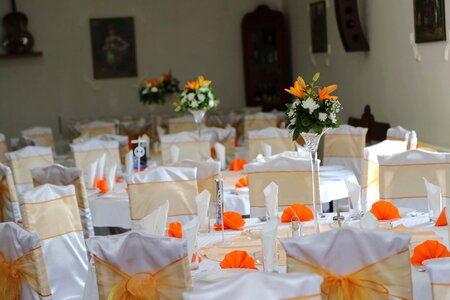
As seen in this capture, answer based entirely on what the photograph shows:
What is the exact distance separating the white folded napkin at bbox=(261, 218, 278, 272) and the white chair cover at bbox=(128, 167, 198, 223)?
6.17 ft

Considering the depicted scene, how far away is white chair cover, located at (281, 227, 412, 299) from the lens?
2.94 m

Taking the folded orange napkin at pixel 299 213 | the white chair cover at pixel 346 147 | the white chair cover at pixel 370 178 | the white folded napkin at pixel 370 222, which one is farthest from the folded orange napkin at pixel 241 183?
the white folded napkin at pixel 370 222

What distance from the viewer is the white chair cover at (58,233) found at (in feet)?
15.7

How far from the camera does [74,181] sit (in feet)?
19.0

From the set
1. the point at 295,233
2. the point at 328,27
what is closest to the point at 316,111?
the point at 295,233

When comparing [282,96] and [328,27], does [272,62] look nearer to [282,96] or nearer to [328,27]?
Result: [282,96]

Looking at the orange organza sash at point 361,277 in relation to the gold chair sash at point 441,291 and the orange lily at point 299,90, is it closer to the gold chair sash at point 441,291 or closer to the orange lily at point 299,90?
the gold chair sash at point 441,291

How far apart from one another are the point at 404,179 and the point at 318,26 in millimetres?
6521

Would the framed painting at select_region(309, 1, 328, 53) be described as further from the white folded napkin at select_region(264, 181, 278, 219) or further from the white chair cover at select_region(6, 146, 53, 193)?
the white folded napkin at select_region(264, 181, 278, 219)

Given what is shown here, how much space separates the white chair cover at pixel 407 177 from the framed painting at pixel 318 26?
6.13 metres

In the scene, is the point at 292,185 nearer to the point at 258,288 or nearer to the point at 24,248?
the point at 24,248

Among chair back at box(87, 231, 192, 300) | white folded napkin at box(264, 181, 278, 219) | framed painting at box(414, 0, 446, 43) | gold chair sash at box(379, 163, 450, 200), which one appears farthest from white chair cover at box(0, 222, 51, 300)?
framed painting at box(414, 0, 446, 43)

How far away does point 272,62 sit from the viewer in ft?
43.3

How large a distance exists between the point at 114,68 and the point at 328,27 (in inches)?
141
